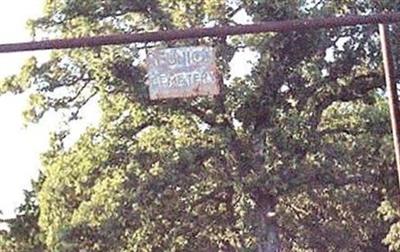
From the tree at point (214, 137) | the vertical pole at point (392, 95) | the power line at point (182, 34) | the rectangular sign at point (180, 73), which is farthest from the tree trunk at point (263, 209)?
the rectangular sign at point (180, 73)

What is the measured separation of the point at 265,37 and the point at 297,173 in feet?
8.65

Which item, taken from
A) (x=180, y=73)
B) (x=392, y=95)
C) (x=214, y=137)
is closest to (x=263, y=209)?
(x=214, y=137)

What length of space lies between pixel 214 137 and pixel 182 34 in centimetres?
1146

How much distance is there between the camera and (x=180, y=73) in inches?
298

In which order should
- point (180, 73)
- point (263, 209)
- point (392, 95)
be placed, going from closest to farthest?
point (180, 73) → point (392, 95) → point (263, 209)

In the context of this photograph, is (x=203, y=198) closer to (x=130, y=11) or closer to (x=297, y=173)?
(x=297, y=173)

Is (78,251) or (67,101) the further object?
(67,101)

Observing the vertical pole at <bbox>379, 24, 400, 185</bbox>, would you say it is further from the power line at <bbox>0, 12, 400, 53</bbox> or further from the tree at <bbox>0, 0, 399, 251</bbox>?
the tree at <bbox>0, 0, 399, 251</bbox>

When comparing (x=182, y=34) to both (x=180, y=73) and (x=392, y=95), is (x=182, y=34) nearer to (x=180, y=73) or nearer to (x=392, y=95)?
(x=180, y=73)

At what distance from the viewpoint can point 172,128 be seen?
1956 cm

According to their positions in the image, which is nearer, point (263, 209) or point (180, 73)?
point (180, 73)

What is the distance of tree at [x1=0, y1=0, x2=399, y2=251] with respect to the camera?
1838 centimetres

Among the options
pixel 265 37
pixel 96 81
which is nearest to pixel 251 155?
pixel 265 37

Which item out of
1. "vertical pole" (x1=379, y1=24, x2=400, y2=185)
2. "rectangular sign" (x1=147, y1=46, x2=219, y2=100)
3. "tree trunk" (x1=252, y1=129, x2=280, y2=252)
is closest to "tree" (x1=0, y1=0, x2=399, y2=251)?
"tree trunk" (x1=252, y1=129, x2=280, y2=252)
